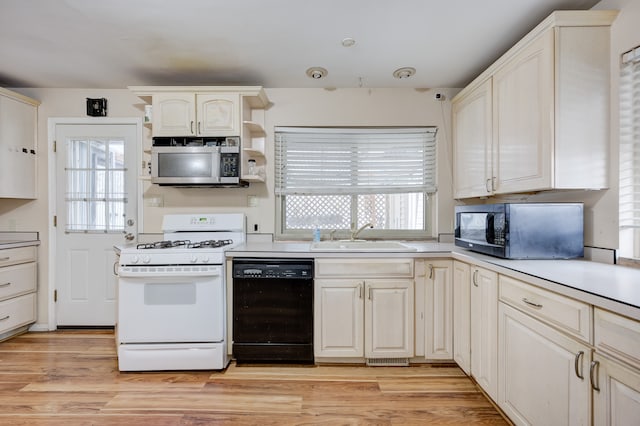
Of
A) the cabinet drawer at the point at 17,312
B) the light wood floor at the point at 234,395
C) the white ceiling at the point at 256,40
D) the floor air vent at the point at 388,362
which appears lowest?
the light wood floor at the point at 234,395

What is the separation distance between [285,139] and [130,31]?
141 cm

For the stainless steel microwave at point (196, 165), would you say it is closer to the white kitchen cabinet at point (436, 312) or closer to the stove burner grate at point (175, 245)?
the stove burner grate at point (175, 245)

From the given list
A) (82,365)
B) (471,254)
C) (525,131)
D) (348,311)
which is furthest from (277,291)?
Result: (525,131)

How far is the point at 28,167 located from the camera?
2916mm

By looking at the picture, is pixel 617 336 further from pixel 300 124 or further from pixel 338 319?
pixel 300 124

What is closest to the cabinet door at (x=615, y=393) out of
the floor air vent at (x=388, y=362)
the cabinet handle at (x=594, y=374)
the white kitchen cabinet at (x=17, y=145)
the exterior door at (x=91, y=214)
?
the cabinet handle at (x=594, y=374)

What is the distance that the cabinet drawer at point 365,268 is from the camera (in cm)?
229

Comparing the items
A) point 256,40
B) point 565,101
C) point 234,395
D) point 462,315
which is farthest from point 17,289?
point 565,101

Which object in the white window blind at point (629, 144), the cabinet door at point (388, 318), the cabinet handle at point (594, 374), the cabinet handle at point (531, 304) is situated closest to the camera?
the cabinet handle at point (594, 374)

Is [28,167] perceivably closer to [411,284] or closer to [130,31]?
[130,31]

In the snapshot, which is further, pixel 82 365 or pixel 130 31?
pixel 82 365

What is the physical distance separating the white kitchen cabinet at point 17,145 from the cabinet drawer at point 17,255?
49cm

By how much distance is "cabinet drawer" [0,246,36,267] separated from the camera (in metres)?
2.67

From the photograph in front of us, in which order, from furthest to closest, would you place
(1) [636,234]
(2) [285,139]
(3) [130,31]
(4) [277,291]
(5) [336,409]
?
(2) [285,139] < (4) [277,291] < (3) [130,31] < (5) [336,409] < (1) [636,234]
